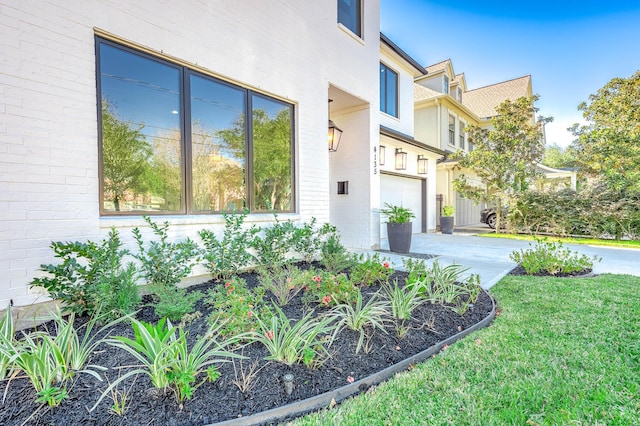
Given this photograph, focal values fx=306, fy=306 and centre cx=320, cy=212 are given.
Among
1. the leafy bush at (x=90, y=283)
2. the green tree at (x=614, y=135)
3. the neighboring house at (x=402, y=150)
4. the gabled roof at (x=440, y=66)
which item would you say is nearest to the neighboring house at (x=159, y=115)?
the leafy bush at (x=90, y=283)

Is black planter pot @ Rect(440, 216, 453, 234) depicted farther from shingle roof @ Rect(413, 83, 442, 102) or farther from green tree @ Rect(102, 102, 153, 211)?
green tree @ Rect(102, 102, 153, 211)

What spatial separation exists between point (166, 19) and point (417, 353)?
15.2 feet

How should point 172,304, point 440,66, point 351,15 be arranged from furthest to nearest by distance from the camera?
point 440,66, point 351,15, point 172,304

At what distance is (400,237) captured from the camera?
7031mm

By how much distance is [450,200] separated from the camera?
13703 mm

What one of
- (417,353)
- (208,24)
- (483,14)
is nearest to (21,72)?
(208,24)

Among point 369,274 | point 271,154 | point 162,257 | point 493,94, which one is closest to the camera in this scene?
point 162,257

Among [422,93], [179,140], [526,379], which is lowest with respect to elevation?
[526,379]

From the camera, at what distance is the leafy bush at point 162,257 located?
3480mm

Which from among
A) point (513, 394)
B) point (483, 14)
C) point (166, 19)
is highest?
point (483, 14)

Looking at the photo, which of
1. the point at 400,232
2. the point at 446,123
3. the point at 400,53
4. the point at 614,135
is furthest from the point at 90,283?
the point at 446,123

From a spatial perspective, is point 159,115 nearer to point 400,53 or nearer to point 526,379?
point 526,379

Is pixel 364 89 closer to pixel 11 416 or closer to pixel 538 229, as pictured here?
pixel 11 416

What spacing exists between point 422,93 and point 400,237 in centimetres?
1007
